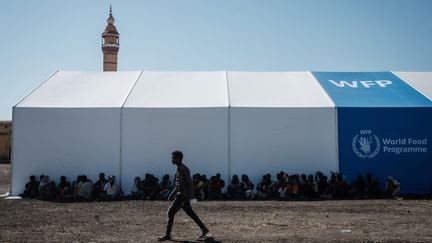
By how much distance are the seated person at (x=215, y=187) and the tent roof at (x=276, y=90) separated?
2.28 metres

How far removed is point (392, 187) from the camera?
13.4 metres

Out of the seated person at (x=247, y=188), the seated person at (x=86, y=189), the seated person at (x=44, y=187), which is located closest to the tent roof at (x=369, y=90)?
the seated person at (x=247, y=188)

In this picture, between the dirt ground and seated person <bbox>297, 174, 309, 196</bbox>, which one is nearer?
the dirt ground

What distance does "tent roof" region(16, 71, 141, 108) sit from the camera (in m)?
14.0

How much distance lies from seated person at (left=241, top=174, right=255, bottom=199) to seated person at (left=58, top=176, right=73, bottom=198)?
16.2 feet

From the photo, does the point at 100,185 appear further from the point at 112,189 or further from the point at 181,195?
the point at 181,195

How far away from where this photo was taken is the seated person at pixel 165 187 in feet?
42.9

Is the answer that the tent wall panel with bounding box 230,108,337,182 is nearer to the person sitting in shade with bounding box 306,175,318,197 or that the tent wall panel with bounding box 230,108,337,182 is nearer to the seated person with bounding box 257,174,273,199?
the seated person with bounding box 257,174,273,199

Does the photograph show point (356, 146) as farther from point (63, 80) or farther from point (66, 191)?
point (63, 80)

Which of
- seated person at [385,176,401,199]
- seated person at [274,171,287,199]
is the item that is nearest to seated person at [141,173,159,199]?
seated person at [274,171,287,199]

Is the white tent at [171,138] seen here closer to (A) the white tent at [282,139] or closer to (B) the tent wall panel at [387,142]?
(A) the white tent at [282,139]

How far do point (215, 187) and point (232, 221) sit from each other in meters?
3.85

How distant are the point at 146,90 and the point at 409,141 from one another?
8277 mm

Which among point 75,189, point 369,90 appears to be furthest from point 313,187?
point 75,189
